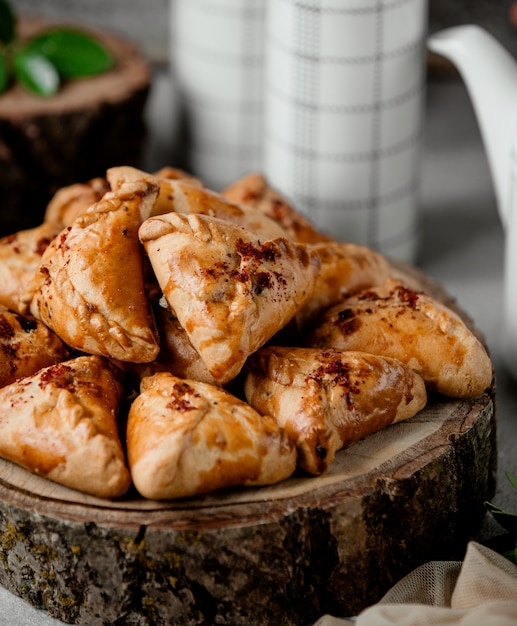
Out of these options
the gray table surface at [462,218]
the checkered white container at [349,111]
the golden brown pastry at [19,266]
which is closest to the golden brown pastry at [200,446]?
the golden brown pastry at [19,266]

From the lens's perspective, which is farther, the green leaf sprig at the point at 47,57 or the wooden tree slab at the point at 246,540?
the green leaf sprig at the point at 47,57

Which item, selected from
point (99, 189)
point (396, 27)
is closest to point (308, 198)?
point (396, 27)

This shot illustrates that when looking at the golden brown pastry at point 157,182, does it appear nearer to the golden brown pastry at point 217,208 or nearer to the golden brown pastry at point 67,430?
the golden brown pastry at point 217,208

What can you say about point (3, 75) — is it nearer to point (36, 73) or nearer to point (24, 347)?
point (36, 73)

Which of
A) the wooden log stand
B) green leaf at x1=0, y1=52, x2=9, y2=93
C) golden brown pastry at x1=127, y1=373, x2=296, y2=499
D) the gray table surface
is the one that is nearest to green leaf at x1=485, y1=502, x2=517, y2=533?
the gray table surface

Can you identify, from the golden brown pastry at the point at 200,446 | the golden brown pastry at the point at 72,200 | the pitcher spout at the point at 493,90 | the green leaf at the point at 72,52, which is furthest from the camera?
the green leaf at the point at 72,52

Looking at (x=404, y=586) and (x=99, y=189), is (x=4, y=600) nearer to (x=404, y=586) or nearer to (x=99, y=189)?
(x=404, y=586)

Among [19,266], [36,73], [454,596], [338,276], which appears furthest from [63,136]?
[454,596]

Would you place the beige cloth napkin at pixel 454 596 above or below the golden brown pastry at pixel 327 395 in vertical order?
below

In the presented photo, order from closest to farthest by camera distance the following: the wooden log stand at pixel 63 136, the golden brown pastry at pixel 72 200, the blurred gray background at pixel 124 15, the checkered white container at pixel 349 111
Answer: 1. the golden brown pastry at pixel 72 200
2. the checkered white container at pixel 349 111
3. the wooden log stand at pixel 63 136
4. the blurred gray background at pixel 124 15
